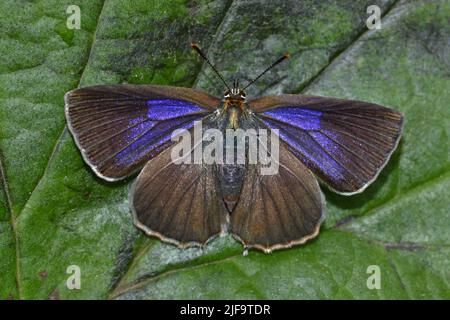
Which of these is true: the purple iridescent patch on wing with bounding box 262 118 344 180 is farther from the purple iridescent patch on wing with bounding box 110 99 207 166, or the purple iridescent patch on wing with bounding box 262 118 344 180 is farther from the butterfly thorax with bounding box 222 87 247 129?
the purple iridescent patch on wing with bounding box 110 99 207 166

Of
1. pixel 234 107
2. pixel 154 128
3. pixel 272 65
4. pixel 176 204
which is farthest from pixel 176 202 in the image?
pixel 272 65

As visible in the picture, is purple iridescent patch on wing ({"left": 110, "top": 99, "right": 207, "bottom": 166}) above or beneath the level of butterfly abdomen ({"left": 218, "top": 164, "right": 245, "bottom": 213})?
above

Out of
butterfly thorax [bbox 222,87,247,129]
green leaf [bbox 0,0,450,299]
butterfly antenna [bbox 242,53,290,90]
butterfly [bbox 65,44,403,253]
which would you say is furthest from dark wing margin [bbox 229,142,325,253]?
butterfly antenna [bbox 242,53,290,90]

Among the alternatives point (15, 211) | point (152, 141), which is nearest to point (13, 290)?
point (15, 211)

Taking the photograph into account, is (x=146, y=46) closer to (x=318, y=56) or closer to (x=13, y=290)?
(x=318, y=56)

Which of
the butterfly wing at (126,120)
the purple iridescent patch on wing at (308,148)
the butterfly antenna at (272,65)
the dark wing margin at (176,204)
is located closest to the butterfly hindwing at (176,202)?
the dark wing margin at (176,204)

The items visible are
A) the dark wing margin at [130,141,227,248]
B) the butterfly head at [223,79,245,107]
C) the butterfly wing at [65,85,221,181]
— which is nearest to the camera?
the butterfly wing at [65,85,221,181]

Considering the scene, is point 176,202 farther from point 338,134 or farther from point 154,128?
point 338,134
